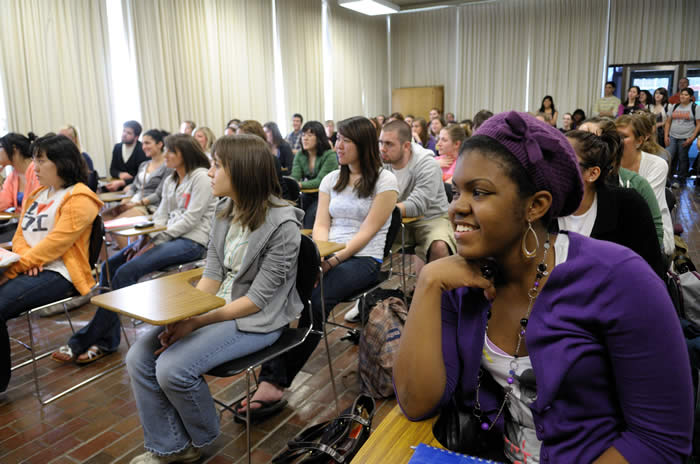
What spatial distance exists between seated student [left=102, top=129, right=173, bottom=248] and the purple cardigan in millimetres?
4105

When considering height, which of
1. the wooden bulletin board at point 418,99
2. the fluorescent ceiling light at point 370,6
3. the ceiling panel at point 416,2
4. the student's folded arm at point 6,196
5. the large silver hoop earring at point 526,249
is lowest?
the student's folded arm at point 6,196

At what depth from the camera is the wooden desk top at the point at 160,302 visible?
1.75m

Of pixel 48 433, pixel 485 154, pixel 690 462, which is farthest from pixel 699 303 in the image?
pixel 48 433

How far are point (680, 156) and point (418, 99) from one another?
6983 millimetres

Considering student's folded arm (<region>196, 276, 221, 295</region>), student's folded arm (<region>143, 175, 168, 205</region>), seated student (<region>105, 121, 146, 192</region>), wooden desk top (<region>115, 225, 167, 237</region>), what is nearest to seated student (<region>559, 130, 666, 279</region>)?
student's folded arm (<region>196, 276, 221, 295</region>)

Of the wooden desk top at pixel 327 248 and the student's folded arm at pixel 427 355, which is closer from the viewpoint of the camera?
the student's folded arm at pixel 427 355

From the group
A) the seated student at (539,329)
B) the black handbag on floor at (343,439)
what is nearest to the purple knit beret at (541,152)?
the seated student at (539,329)

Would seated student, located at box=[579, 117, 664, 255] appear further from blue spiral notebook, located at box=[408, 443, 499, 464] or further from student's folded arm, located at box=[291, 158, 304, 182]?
student's folded arm, located at box=[291, 158, 304, 182]

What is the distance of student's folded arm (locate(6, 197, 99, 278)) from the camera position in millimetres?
2766

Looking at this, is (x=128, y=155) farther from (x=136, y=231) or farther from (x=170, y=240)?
(x=136, y=231)

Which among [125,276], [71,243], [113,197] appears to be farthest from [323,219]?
[113,197]

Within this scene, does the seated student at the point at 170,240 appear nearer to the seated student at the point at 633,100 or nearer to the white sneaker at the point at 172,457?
the white sneaker at the point at 172,457

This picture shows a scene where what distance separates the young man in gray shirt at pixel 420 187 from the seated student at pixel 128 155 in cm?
380

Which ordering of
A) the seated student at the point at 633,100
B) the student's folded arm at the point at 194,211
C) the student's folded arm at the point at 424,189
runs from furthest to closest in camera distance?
the seated student at the point at 633,100
the student's folded arm at the point at 424,189
the student's folded arm at the point at 194,211
